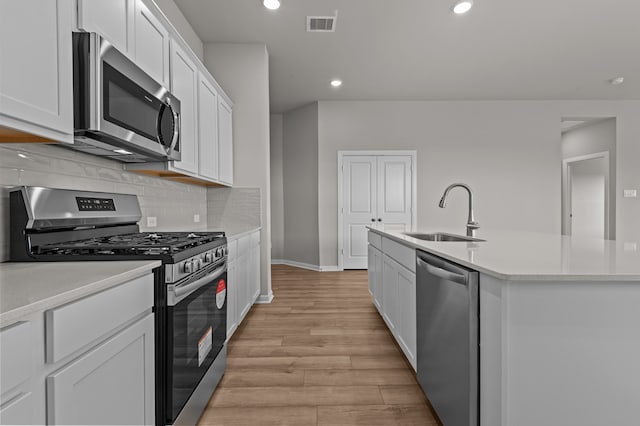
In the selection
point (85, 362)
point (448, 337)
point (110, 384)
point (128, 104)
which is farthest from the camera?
point (128, 104)

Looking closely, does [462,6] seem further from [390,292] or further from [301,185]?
[301,185]

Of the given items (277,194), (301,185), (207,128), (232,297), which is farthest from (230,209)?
(277,194)

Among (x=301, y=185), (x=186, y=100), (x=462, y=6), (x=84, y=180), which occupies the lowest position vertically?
(x=84, y=180)

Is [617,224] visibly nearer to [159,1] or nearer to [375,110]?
[375,110]

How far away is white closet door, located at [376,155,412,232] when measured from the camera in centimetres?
607

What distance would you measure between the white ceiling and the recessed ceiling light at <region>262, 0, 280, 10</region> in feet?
0.22

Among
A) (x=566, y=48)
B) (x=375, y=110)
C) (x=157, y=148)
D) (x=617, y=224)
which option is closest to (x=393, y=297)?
(x=157, y=148)

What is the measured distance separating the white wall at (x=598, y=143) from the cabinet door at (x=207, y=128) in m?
6.89

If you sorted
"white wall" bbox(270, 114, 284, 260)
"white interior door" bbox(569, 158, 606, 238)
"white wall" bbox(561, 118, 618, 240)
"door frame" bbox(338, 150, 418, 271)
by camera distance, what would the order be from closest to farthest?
1. "door frame" bbox(338, 150, 418, 271)
2. "white wall" bbox(561, 118, 618, 240)
3. "white wall" bbox(270, 114, 284, 260)
4. "white interior door" bbox(569, 158, 606, 238)

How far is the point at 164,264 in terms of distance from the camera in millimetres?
1354

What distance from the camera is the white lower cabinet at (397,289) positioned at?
81.1 inches

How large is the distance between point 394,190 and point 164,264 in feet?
16.9

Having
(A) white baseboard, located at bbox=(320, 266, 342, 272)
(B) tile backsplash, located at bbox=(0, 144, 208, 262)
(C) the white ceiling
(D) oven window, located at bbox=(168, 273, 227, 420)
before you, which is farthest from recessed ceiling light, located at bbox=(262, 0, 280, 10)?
A: (A) white baseboard, located at bbox=(320, 266, 342, 272)

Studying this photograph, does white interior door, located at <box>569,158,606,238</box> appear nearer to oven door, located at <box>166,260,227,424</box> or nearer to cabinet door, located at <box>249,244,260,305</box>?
cabinet door, located at <box>249,244,260,305</box>
